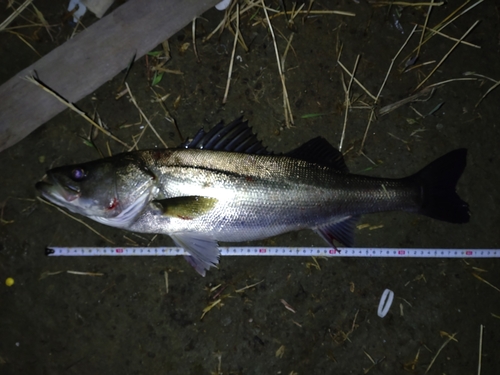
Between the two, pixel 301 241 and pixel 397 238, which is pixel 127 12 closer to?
pixel 301 241

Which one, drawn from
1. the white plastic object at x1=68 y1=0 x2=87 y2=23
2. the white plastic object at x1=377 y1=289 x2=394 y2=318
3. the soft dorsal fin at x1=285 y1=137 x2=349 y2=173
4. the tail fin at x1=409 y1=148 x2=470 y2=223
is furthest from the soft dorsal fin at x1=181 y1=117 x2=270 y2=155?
the white plastic object at x1=377 y1=289 x2=394 y2=318

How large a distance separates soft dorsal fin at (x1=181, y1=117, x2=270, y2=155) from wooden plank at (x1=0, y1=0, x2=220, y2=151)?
102 centimetres

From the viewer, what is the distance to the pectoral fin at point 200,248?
268 cm

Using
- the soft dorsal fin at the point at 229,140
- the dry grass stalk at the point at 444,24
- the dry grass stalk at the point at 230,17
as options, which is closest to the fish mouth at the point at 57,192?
the soft dorsal fin at the point at 229,140

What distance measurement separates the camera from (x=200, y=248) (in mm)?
2711

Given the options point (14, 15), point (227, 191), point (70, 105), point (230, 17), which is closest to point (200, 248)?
point (227, 191)

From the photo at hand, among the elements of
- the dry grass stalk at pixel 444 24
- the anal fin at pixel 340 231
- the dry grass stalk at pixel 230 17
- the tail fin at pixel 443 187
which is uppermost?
the dry grass stalk at pixel 230 17

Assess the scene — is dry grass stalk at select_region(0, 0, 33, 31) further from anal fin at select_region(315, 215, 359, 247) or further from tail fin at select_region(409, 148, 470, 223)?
tail fin at select_region(409, 148, 470, 223)

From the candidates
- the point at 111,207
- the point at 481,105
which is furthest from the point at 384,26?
the point at 111,207

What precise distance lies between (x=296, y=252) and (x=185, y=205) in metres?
1.08

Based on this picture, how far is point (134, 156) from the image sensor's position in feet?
8.44

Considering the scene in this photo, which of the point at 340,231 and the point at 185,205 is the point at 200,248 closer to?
the point at 185,205

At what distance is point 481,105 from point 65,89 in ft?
12.0

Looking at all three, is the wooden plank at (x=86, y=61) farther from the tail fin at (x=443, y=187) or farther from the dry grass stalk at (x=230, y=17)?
the tail fin at (x=443, y=187)
